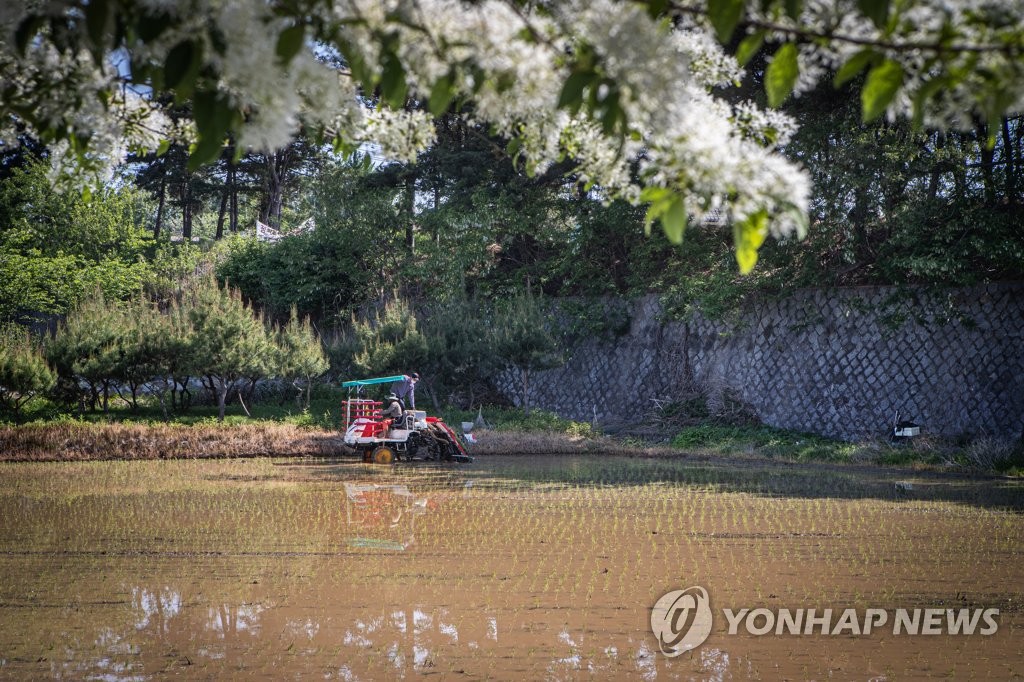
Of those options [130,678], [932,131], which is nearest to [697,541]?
[130,678]

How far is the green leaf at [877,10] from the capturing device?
1.98m

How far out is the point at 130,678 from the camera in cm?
456

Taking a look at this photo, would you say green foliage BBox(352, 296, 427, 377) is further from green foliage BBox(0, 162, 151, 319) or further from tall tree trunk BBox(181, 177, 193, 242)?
tall tree trunk BBox(181, 177, 193, 242)

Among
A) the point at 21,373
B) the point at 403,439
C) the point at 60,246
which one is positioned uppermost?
the point at 60,246

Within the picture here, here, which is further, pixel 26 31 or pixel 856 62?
pixel 26 31

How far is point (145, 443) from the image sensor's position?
18828mm

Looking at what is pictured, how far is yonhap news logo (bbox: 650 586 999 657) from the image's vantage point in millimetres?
5391

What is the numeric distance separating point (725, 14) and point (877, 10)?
0.33 meters

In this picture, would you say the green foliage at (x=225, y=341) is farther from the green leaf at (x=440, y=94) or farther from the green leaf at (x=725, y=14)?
the green leaf at (x=725, y=14)

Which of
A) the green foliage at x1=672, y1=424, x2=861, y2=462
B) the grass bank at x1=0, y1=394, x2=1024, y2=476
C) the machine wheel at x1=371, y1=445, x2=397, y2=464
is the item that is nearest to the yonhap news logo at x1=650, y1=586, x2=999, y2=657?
the grass bank at x1=0, y1=394, x2=1024, y2=476

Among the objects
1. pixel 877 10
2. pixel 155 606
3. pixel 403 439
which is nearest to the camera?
pixel 877 10

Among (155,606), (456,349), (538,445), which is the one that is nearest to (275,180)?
(456,349)

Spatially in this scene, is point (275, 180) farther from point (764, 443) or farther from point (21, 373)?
point (764, 443)

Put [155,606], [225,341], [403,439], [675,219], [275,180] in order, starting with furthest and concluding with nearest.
Result: [275,180]
[225,341]
[403,439]
[155,606]
[675,219]
